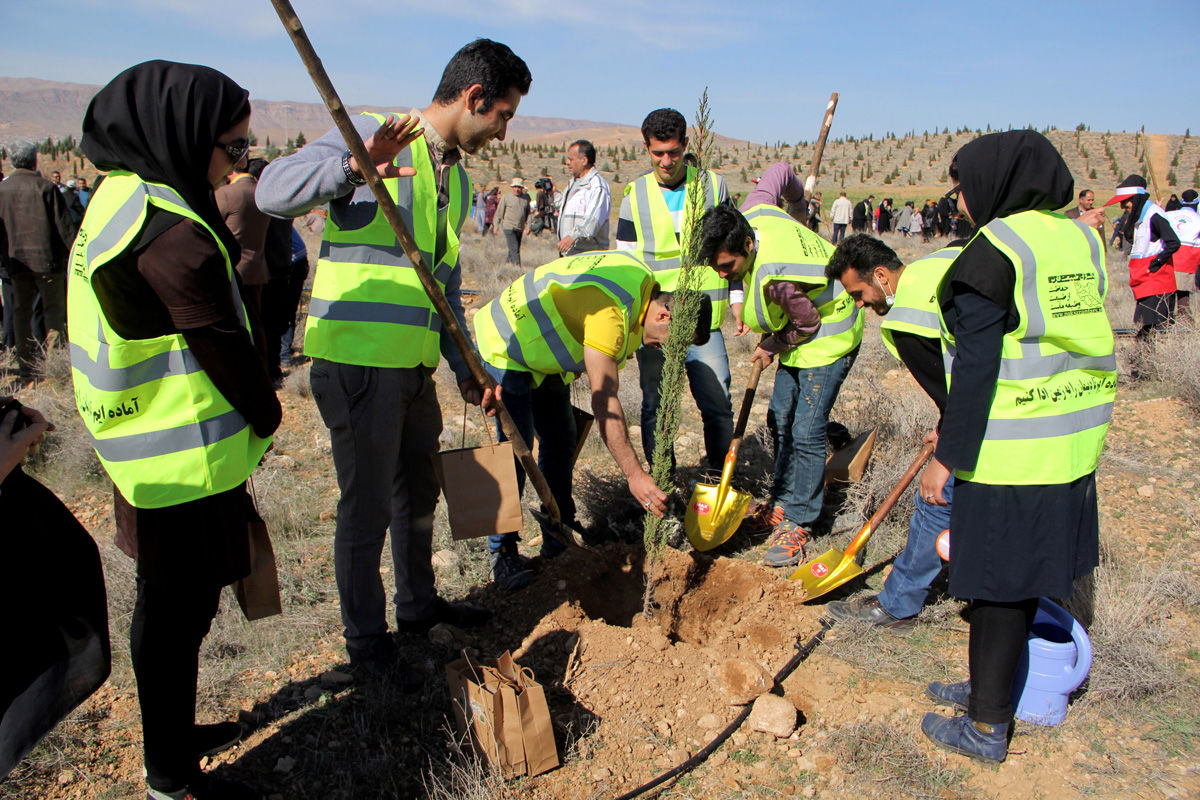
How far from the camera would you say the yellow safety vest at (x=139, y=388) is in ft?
6.15

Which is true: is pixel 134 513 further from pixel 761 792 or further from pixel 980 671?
pixel 980 671

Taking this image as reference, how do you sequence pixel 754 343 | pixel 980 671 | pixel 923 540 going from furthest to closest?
pixel 754 343
pixel 923 540
pixel 980 671

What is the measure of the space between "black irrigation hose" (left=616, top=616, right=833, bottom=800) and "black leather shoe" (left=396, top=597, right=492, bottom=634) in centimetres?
117

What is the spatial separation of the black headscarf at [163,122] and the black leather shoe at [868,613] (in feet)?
9.94

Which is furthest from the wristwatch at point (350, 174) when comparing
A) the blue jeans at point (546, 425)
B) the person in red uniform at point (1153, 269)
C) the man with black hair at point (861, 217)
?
the man with black hair at point (861, 217)

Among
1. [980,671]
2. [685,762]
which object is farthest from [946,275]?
[685,762]

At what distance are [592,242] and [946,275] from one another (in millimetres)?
5048

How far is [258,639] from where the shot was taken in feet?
10.6

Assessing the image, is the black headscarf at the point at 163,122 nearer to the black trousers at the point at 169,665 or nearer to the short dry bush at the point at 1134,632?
the black trousers at the point at 169,665

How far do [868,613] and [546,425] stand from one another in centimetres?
178

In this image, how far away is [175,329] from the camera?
195 cm

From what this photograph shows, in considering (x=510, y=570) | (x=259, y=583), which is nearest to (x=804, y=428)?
(x=510, y=570)

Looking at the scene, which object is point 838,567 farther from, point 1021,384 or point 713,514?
point 1021,384

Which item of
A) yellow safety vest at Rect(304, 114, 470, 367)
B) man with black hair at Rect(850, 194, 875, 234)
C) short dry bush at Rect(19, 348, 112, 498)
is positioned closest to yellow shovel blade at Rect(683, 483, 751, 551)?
yellow safety vest at Rect(304, 114, 470, 367)
